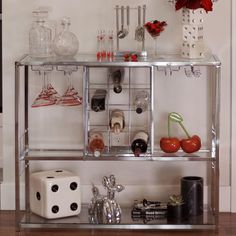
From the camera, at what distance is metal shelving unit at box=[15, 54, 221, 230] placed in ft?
13.1

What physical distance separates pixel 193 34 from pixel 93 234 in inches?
48.1

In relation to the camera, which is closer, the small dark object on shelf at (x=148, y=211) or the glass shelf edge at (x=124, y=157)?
the glass shelf edge at (x=124, y=157)

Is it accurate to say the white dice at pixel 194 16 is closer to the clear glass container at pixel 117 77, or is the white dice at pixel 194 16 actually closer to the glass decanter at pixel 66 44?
the clear glass container at pixel 117 77

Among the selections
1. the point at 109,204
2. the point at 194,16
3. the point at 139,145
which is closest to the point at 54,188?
the point at 109,204

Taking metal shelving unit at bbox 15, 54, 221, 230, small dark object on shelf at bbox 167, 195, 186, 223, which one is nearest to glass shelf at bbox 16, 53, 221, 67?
metal shelving unit at bbox 15, 54, 221, 230

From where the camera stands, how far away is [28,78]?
4379 millimetres

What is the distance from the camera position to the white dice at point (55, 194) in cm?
413

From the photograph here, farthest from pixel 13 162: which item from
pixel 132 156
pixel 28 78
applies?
pixel 132 156

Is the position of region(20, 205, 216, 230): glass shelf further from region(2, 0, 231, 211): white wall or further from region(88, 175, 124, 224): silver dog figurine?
region(2, 0, 231, 211): white wall

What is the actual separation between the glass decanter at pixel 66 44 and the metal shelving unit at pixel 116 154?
0.20 ft

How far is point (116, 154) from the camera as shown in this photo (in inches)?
165

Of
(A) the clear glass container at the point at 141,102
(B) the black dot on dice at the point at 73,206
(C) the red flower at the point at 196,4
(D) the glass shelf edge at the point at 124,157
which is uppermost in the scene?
(C) the red flower at the point at 196,4

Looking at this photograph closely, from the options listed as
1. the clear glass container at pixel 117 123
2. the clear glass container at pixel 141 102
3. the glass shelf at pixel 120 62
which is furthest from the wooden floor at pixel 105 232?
the glass shelf at pixel 120 62

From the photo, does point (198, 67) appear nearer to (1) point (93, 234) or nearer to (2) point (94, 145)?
(2) point (94, 145)
